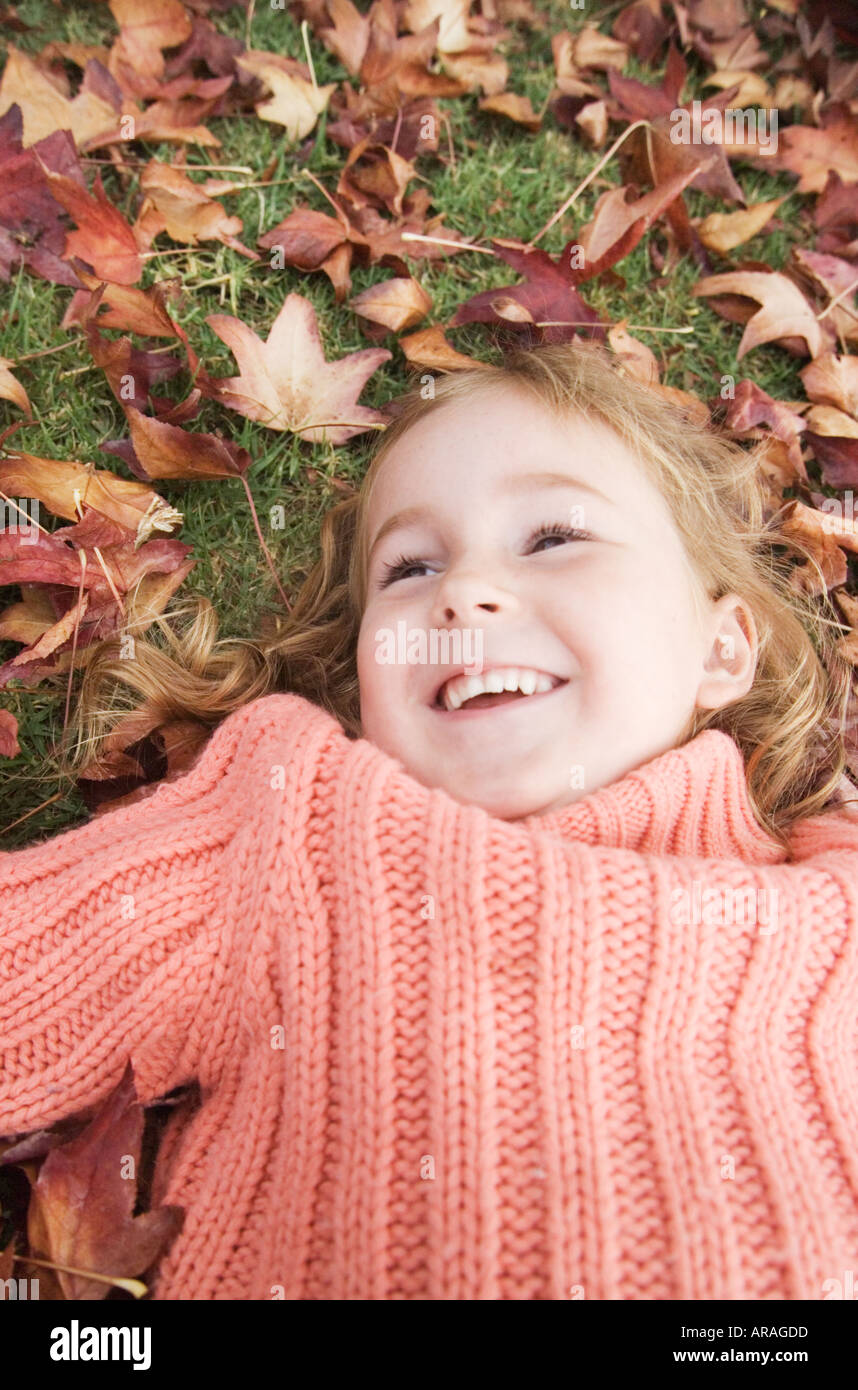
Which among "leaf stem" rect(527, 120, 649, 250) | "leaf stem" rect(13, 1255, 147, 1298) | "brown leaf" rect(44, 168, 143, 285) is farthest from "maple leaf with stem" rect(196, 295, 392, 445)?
"leaf stem" rect(13, 1255, 147, 1298)

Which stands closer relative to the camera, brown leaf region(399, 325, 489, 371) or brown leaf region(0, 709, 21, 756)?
brown leaf region(0, 709, 21, 756)

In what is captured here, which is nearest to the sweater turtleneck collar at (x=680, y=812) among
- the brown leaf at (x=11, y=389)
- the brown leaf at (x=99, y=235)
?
the brown leaf at (x=11, y=389)

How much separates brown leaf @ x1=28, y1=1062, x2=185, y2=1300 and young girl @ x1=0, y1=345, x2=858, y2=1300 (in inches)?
1.7

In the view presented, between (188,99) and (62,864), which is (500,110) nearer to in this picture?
(188,99)

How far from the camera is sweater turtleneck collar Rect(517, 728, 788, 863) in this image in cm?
147

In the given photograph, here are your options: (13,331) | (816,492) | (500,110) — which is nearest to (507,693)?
(816,492)

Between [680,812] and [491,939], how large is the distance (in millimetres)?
390

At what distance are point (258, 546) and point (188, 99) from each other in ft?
3.35

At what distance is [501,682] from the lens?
151cm

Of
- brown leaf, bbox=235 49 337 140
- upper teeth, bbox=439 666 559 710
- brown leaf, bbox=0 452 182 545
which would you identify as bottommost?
upper teeth, bbox=439 666 559 710

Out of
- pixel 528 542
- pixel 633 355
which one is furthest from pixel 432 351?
pixel 528 542

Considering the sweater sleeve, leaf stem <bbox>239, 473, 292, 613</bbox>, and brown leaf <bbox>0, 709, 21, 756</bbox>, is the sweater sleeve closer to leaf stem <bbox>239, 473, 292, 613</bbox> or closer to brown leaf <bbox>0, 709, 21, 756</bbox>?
brown leaf <bbox>0, 709, 21, 756</bbox>

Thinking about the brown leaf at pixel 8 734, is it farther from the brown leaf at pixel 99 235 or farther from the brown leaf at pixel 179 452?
the brown leaf at pixel 99 235

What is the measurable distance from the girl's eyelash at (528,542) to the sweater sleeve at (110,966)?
487 mm
